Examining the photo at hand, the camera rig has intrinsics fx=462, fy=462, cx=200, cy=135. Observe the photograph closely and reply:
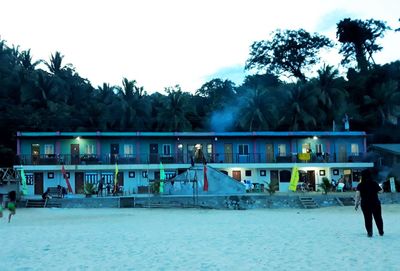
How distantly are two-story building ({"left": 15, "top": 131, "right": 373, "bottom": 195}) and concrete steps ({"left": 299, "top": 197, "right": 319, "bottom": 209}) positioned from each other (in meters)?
7.89

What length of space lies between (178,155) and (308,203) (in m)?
12.5

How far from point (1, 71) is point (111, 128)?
1463 cm

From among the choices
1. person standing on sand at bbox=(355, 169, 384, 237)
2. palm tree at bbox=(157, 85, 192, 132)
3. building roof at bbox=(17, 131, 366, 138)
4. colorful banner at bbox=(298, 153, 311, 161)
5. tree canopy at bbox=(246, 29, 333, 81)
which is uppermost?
tree canopy at bbox=(246, 29, 333, 81)

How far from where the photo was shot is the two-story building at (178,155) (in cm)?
3509

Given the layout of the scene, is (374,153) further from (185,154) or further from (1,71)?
(1,71)

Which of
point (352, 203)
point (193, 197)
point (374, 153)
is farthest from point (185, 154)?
point (374, 153)

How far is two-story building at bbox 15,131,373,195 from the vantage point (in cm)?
3509

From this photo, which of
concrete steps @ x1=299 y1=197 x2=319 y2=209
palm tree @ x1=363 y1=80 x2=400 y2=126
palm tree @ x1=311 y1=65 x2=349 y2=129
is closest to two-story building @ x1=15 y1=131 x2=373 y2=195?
concrete steps @ x1=299 y1=197 x2=319 y2=209

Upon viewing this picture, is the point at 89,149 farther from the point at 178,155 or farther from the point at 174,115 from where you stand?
the point at 174,115

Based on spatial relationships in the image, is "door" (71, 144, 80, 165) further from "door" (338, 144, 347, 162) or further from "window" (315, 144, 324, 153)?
"door" (338, 144, 347, 162)

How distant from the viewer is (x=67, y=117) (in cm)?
4634

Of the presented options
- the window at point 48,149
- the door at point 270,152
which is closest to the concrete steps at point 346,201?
the door at point 270,152

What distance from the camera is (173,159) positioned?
119 ft

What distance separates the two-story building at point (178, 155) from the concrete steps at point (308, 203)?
7892mm
